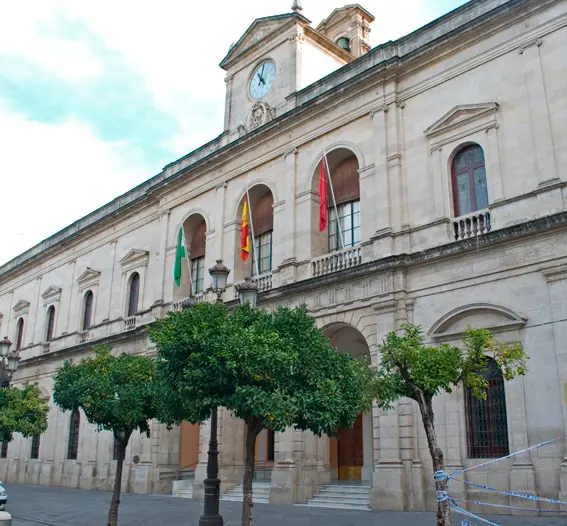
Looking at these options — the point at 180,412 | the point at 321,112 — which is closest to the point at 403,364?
the point at 180,412

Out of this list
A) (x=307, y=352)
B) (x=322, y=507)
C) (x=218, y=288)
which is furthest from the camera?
(x=322, y=507)

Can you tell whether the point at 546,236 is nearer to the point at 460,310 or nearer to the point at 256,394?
the point at 460,310

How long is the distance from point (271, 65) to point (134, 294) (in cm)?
1107

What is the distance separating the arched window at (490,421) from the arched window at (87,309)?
66.0ft

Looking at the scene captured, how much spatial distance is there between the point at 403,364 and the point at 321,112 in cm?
1183

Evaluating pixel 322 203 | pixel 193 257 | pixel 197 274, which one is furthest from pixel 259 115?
pixel 197 274

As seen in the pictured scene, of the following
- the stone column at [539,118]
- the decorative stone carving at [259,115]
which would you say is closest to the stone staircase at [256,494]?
the stone column at [539,118]

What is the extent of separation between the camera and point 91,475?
26781 mm

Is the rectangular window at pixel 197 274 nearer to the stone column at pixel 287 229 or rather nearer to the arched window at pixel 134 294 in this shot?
the arched window at pixel 134 294

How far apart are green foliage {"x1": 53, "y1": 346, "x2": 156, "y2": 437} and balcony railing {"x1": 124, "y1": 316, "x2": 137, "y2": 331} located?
1199cm

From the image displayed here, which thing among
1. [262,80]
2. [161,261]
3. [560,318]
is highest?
[262,80]

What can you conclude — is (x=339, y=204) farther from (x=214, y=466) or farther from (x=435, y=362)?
(x=435, y=362)

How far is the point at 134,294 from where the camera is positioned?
1114 inches

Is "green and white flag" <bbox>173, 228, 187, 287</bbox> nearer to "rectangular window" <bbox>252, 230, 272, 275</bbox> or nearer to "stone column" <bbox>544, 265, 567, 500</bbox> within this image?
"rectangular window" <bbox>252, 230, 272, 275</bbox>
